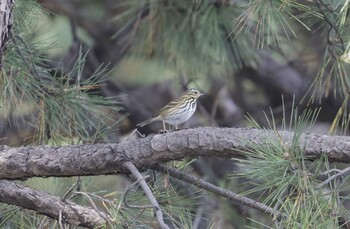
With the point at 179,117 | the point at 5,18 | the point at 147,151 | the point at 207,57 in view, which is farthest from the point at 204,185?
the point at 207,57

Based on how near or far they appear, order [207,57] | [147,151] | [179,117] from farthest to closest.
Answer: [207,57] → [179,117] → [147,151]

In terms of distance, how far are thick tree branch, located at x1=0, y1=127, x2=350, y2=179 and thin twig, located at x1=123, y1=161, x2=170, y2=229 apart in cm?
3

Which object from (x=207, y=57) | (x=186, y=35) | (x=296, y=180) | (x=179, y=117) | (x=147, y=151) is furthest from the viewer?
(x=207, y=57)

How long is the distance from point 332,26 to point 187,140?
72 cm

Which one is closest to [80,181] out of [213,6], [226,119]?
[213,6]

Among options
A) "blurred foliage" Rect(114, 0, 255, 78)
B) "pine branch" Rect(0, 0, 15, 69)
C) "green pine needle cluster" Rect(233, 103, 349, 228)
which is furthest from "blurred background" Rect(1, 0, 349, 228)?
"green pine needle cluster" Rect(233, 103, 349, 228)

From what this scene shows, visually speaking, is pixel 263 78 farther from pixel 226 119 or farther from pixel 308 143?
pixel 308 143

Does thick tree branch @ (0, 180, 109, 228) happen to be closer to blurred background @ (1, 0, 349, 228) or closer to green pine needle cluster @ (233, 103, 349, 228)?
green pine needle cluster @ (233, 103, 349, 228)

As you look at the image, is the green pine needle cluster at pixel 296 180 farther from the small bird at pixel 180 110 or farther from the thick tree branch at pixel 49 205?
the small bird at pixel 180 110

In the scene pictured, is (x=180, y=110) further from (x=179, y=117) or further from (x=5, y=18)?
(x=5, y=18)

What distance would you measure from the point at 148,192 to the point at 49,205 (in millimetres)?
336

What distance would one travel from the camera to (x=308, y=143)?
2303 millimetres

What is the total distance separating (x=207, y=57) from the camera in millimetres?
4230

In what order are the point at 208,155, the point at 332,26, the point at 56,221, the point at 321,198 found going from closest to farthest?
1. the point at 321,198
2. the point at 208,155
3. the point at 56,221
4. the point at 332,26
